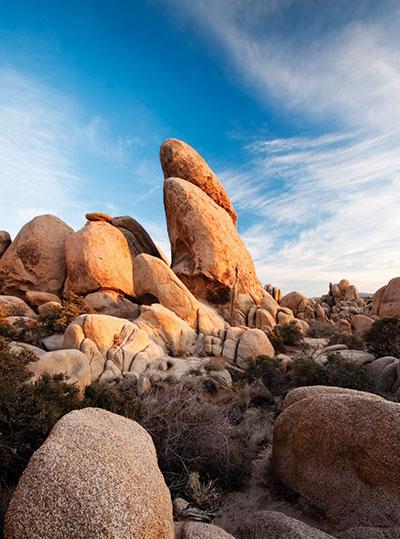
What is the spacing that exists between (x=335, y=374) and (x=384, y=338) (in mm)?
6081

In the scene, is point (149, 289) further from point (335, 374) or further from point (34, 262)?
point (335, 374)

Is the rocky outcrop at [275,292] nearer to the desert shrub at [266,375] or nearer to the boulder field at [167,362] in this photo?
the boulder field at [167,362]

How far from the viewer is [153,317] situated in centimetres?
1688

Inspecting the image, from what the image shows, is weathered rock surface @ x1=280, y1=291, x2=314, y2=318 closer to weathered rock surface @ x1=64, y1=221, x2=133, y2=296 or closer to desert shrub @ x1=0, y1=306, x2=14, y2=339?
weathered rock surface @ x1=64, y1=221, x2=133, y2=296

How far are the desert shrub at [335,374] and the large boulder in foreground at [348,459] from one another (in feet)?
18.9

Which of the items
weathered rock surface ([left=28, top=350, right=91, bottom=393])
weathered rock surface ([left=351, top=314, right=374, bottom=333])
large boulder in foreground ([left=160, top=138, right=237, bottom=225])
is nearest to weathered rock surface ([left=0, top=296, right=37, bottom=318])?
weathered rock surface ([left=28, top=350, right=91, bottom=393])

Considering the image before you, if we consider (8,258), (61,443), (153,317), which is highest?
(8,258)

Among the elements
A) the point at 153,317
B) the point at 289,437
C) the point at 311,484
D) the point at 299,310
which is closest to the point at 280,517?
the point at 311,484

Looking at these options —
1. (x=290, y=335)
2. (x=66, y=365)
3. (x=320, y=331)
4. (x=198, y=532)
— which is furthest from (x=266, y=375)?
(x=320, y=331)

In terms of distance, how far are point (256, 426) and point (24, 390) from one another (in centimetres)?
592

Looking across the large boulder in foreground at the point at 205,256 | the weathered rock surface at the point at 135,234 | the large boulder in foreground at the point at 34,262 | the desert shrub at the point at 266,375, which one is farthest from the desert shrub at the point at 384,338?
the large boulder in foreground at the point at 34,262

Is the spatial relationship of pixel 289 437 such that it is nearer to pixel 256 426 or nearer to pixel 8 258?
pixel 256 426

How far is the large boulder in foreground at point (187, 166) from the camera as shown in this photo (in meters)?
29.4

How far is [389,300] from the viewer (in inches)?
931
